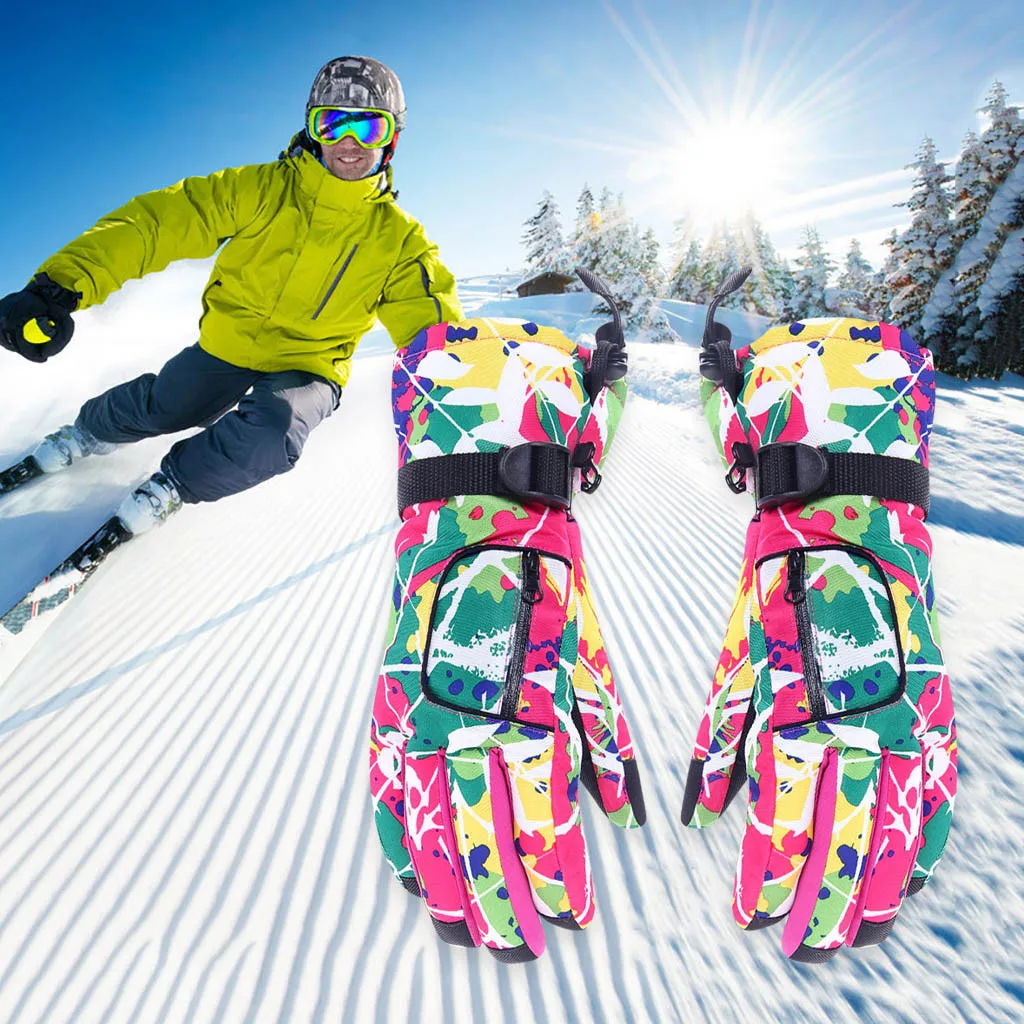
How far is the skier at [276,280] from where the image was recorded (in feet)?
7.58

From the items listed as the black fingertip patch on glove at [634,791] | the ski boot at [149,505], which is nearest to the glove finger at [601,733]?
the black fingertip patch on glove at [634,791]

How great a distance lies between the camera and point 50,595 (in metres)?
2.09

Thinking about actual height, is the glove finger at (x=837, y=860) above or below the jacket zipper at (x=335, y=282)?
below

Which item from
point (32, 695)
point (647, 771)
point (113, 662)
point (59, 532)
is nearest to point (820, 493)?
point (647, 771)

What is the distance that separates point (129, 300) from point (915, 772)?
7657 mm

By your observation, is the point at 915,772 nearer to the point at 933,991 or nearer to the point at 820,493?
the point at 933,991

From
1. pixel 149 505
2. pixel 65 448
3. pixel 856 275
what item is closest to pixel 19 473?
pixel 65 448

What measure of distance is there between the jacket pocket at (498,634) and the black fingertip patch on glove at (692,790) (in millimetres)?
472

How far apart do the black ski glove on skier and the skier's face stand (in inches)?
42.9

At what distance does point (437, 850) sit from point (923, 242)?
70.6 feet

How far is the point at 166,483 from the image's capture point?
97.9 inches

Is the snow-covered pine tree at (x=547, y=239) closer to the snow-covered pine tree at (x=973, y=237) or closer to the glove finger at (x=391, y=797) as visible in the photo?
the snow-covered pine tree at (x=973, y=237)

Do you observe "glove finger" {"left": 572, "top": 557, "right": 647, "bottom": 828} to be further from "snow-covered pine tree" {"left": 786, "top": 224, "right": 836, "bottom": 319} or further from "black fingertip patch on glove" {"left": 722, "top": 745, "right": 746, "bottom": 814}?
"snow-covered pine tree" {"left": 786, "top": 224, "right": 836, "bottom": 319}

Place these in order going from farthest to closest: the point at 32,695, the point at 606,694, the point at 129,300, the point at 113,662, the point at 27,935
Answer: the point at 129,300 → the point at 113,662 → the point at 32,695 → the point at 606,694 → the point at 27,935
